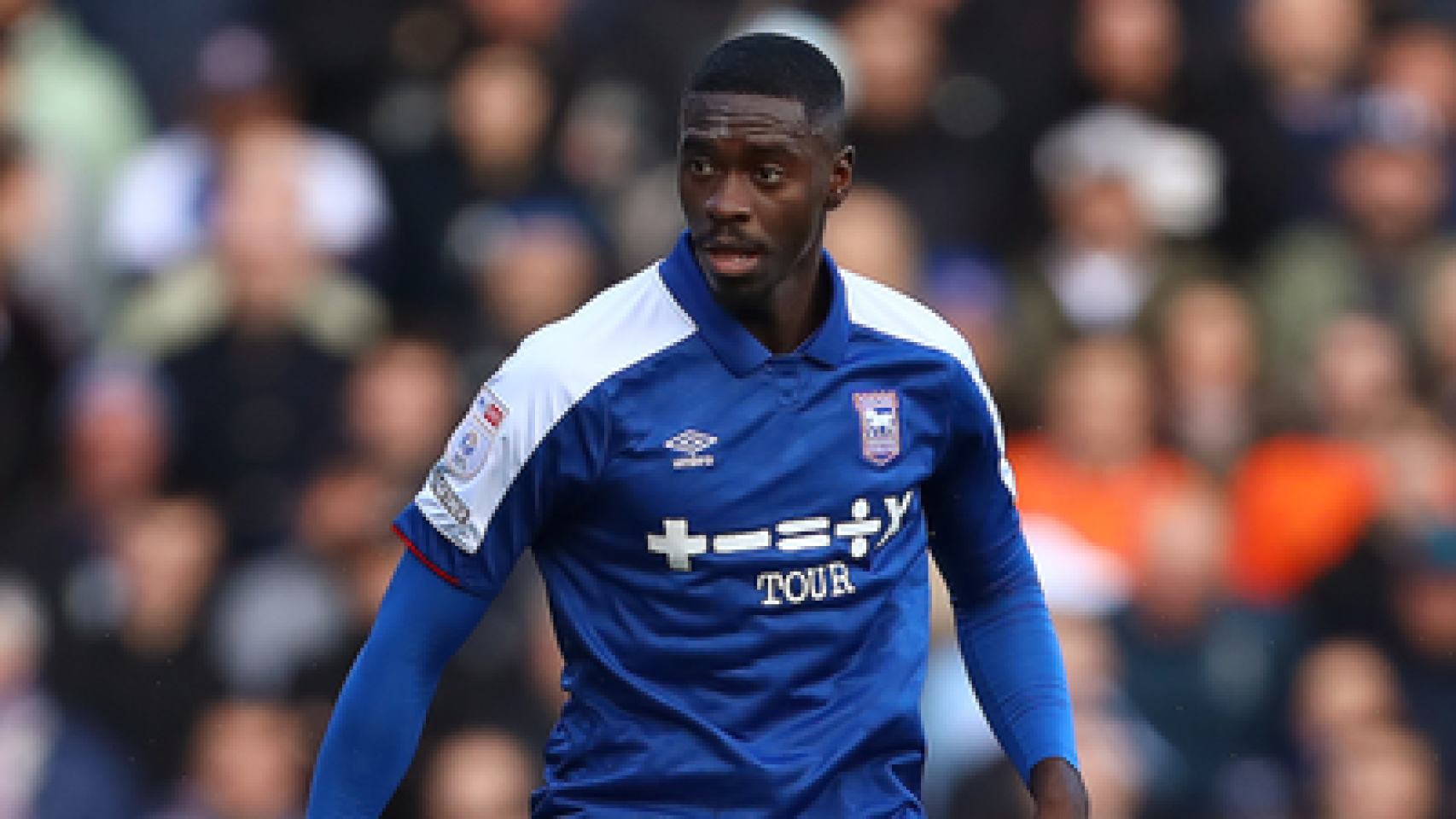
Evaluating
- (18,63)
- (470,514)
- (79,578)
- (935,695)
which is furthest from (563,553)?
(18,63)

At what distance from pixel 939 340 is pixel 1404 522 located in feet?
12.9

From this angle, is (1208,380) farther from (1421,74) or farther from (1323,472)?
(1421,74)

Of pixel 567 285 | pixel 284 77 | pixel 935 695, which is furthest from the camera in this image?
pixel 284 77

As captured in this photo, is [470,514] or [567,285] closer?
[470,514]

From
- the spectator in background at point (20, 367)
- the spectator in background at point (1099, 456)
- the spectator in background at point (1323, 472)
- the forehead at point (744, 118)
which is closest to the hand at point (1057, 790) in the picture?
the forehead at point (744, 118)

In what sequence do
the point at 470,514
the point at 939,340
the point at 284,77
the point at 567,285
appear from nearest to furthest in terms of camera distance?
the point at 470,514 → the point at 939,340 → the point at 567,285 → the point at 284,77

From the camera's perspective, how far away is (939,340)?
138 inches

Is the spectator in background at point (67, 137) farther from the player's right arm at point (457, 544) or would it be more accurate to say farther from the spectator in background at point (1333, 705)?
the player's right arm at point (457, 544)

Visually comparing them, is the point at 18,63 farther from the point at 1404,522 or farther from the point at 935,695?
the point at 1404,522

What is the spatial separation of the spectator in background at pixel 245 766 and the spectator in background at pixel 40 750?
209mm

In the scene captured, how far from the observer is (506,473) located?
10.4 feet

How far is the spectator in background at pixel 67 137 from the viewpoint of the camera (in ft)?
24.2

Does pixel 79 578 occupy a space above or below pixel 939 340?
below

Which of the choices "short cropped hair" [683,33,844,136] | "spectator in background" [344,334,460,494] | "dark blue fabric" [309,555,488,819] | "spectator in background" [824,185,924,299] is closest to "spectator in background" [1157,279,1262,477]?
"spectator in background" [824,185,924,299]
